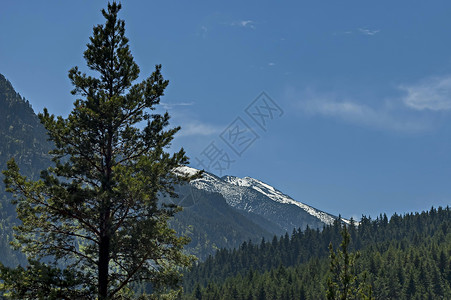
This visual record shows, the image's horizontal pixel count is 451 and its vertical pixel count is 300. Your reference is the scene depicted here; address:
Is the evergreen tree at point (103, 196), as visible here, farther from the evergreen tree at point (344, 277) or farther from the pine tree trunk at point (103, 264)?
the evergreen tree at point (344, 277)

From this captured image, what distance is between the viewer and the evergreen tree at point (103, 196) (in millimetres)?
18672

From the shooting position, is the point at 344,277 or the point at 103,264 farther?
the point at 103,264

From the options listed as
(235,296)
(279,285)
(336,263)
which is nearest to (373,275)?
(279,285)

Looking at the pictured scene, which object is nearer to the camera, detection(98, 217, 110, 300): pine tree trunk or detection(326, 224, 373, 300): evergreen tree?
detection(326, 224, 373, 300): evergreen tree

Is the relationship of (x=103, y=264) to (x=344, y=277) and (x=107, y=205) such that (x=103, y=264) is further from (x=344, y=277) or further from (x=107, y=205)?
(x=344, y=277)

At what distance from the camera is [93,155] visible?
22.2 meters

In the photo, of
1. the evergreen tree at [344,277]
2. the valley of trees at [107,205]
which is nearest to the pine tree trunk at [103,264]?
the valley of trees at [107,205]

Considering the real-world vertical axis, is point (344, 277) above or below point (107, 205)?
below

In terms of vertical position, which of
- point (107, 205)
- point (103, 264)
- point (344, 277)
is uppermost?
point (107, 205)

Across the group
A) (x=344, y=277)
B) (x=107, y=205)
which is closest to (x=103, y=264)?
(x=107, y=205)

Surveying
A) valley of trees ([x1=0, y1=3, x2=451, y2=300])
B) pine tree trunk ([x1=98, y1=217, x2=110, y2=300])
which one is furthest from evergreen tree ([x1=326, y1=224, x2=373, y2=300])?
pine tree trunk ([x1=98, y1=217, x2=110, y2=300])

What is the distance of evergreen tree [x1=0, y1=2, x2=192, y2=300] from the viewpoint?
18672 mm

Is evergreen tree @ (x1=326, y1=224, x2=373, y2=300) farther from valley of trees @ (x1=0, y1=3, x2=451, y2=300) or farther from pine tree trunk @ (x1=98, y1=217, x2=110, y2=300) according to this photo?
pine tree trunk @ (x1=98, y1=217, x2=110, y2=300)

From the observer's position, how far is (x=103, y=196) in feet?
61.8
